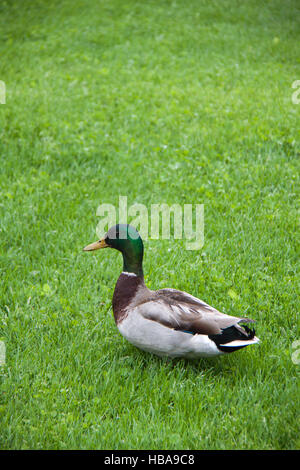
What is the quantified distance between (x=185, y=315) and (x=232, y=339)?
1.08 ft

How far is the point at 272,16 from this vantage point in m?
11.9

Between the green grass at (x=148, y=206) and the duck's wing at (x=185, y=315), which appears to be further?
the duck's wing at (x=185, y=315)

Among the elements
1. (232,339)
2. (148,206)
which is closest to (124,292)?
(232,339)

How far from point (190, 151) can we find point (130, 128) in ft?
3.63

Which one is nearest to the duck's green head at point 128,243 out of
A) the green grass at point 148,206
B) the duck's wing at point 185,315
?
the duck's wing at point 185,315

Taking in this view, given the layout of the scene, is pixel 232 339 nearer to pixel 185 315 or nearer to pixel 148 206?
pixel 185 315

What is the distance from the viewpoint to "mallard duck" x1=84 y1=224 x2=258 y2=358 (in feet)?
10.4

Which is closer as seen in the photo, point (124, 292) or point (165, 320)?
point (165, 320)

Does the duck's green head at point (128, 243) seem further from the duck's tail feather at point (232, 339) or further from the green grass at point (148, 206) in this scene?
the duck's tail feather at point (232, 339)

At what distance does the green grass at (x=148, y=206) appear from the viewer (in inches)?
121

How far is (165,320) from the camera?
3.26 metres

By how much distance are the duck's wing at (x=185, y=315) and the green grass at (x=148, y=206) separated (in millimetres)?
351

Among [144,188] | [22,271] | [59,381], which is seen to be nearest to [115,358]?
[59,381]

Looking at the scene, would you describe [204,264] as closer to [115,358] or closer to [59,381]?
[115,358]
